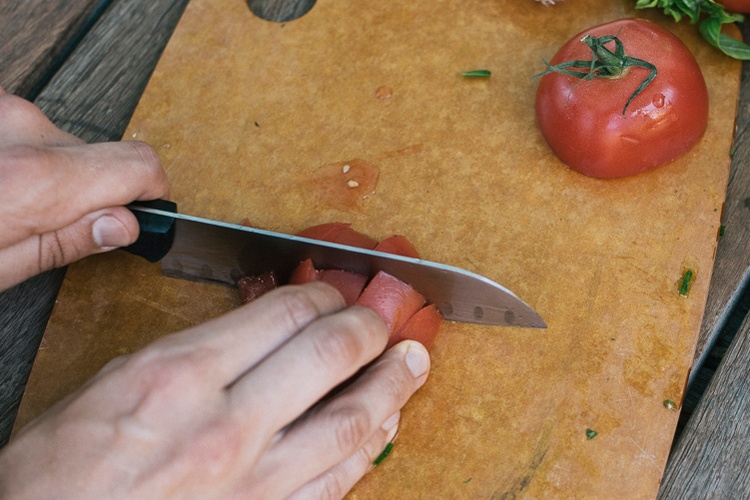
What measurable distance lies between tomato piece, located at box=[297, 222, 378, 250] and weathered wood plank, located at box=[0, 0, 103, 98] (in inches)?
51.9

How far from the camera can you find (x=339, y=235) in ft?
7.54

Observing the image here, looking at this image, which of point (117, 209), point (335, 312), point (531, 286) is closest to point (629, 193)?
point (531, 286)

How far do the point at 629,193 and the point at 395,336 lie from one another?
935mm

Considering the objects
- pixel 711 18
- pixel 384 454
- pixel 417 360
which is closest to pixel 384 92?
pixel 417 360

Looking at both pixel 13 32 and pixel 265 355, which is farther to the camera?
pixel 13 32

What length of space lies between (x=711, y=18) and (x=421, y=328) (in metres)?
1.53

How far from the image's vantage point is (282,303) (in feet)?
5.68

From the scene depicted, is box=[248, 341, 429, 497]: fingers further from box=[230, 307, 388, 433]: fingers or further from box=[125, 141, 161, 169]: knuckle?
box=[125, 141, 161, 169]: knuckle

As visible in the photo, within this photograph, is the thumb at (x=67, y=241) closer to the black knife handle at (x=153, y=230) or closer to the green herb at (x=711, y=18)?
the black knife handle at (x=153, y=230)

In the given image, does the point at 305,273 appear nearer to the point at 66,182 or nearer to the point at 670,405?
the point at 66,182

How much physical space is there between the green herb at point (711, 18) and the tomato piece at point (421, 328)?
1387 mm

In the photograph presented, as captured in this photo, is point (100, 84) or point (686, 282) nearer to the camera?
point (686, 282)

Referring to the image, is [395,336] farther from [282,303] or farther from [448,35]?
[448,35]

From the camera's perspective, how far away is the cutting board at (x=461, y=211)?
2.08 m
